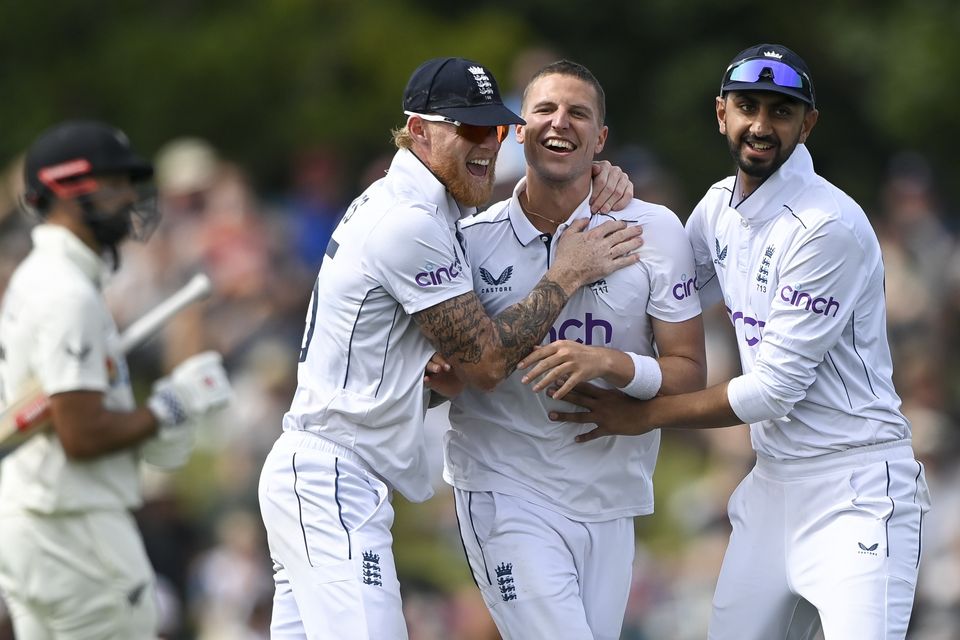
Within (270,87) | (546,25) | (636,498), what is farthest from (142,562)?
(546,25)

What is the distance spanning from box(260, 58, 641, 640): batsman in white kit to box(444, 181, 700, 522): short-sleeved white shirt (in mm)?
236

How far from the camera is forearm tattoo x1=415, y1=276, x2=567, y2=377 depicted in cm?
588

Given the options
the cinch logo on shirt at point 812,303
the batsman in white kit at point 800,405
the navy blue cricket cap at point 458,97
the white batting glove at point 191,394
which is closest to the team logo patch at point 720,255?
the batsman in white kit at point 800,405

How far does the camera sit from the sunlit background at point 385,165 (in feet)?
33.3

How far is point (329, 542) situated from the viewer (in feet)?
19.0

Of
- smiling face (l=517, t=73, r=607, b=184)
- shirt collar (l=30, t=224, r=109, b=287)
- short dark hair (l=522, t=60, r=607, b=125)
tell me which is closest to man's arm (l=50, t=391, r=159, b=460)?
shirt collar (l=30, t=224, r=109, b=287)

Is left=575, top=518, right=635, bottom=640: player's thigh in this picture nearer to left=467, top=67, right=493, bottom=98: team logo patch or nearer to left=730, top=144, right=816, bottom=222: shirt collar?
left=730, top=144, right=816, bottom=222: shirt collar

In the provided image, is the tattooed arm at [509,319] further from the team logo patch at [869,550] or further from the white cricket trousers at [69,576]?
the white cricket trousers at [69,576]

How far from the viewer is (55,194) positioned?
23.4 feet

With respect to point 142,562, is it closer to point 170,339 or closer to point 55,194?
point 55,194

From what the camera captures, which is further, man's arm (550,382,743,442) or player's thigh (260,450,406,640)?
man's arm (550,382,743,442)

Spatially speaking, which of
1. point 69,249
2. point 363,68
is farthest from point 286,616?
point 363,68

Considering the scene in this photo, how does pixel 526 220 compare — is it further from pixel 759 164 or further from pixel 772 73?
pixel 772 73

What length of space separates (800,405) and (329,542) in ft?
6.08
